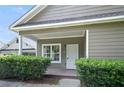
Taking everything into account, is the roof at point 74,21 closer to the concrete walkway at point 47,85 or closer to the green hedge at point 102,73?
the green hedge at point 102,73

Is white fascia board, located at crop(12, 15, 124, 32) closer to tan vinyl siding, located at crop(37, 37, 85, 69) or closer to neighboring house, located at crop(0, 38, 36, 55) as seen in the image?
tan vinyl siding, located at crop(37, 37, 85, 69)

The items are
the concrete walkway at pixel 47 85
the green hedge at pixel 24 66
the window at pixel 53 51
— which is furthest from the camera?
the window at pixel 53 51

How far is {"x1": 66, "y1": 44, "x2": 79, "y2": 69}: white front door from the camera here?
14695 millimetres

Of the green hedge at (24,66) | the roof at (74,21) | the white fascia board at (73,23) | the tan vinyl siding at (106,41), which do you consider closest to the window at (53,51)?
the roof at (74,21)

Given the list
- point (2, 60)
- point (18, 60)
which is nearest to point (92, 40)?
point (18, 60)

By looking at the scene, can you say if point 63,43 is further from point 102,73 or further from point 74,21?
point 102,73

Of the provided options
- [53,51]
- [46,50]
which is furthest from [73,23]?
[46,50]

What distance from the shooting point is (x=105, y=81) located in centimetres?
824

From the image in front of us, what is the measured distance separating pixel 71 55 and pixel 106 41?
4.87 m

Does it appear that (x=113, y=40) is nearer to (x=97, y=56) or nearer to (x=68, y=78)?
(x=97, y=56)

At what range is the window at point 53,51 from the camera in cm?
1538

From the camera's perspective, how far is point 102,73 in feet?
27.1

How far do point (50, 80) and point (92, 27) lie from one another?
3152mm
